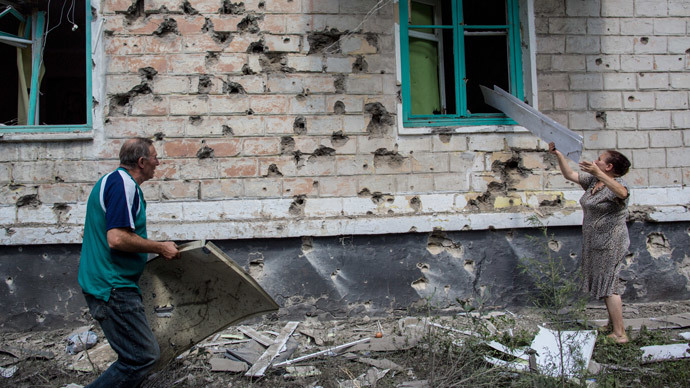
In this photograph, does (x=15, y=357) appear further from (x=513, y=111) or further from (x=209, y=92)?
(x=513, y=111)

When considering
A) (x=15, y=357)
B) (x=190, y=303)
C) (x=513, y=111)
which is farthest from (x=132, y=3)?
(x=513, y=111)

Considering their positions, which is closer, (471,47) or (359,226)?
(359,226)

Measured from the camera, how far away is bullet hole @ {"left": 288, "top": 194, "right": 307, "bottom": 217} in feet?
14.4

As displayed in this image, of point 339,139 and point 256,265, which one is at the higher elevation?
point 339,139

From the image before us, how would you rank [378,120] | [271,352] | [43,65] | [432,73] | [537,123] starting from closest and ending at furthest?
1. [271,352]
2. [537,123]
3. [378,120]
4. [43,65]
5. [432,73]

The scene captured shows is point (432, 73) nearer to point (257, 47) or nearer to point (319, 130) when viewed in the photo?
point (319, 130)

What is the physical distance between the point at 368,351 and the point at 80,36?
4029 millimetres

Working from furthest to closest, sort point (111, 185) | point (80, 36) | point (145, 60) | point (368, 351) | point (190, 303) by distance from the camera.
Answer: point (80, 36) → point (145, 60) → point (368, 351) → point (190, 303) → point (111, 185)

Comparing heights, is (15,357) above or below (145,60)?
below

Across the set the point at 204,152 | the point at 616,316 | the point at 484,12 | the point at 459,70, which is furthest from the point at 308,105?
the point at 616,316

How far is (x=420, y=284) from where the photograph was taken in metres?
4.49

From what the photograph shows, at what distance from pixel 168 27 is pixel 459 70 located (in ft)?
9.11

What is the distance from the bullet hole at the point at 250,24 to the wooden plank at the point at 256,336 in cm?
268

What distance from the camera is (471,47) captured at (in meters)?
4.89
